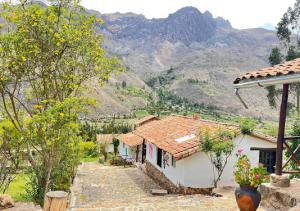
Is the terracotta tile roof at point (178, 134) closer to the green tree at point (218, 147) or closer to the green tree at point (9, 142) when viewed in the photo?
the green tree at point (218, 147)

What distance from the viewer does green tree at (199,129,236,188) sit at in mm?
15448

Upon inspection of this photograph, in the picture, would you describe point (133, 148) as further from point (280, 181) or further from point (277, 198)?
point (277, 198)

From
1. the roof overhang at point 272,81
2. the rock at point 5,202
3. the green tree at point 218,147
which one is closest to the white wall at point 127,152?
the green tree at point 218,147

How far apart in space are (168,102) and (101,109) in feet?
92.6

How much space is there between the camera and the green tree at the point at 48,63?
1179cm

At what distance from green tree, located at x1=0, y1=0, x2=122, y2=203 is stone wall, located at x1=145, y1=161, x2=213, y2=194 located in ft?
21.1

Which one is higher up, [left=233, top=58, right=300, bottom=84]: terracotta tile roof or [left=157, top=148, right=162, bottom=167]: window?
[left=233, top=58, right=300, bottom=84]: terracotta tile roof

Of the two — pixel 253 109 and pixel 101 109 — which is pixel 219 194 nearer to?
pixel 101 109

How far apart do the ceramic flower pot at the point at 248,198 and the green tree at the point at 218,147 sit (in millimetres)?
7958

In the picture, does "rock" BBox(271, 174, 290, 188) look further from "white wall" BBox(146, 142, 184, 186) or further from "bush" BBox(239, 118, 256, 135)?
"white wall" BBox(146, 142, 184, 186)

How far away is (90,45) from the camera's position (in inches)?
567

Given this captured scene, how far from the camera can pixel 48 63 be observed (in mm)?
13250

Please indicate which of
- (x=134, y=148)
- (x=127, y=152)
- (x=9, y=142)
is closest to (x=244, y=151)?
(x=9, y=142)

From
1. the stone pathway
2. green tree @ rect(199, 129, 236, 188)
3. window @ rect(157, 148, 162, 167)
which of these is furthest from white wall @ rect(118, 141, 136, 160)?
green tree @ rect(199, 129, 236, 188)
